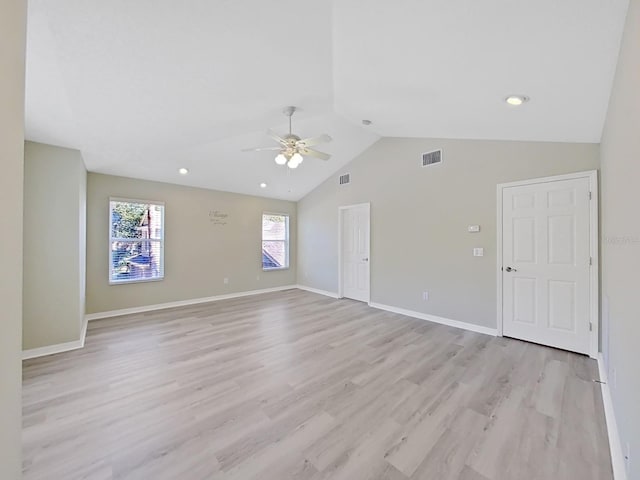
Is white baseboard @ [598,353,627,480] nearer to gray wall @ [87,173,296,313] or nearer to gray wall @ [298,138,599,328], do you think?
gray wall @ [298,138,599,328]

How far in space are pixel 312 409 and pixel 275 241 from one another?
17.4 ft

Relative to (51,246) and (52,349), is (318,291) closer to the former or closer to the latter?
(52,349)

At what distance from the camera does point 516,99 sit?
244 centimetres

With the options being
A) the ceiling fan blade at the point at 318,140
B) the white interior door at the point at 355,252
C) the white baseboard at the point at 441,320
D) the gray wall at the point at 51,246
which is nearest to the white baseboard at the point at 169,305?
the gray wall at the point at 51,246

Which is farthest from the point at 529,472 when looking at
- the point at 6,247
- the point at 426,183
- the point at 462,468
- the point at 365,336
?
the point at 426,183

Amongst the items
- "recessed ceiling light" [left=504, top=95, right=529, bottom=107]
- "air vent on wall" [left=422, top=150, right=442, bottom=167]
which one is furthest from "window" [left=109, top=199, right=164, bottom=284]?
"recessed ceiling light" [left=504, top=95, right=529, bottom=107]

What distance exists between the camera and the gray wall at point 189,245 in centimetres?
470

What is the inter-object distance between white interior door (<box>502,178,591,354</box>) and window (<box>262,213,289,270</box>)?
4959 mm

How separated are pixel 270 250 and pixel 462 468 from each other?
596 centimetres

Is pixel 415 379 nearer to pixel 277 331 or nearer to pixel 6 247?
pixel 277 331

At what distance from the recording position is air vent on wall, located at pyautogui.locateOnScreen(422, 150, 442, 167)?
14.5 ft

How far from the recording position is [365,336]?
3844mm

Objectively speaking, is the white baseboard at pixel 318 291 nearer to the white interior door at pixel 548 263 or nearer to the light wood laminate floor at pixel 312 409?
the light wood laminate floor at pixel 312 409

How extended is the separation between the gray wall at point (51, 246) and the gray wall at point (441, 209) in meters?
4.47
